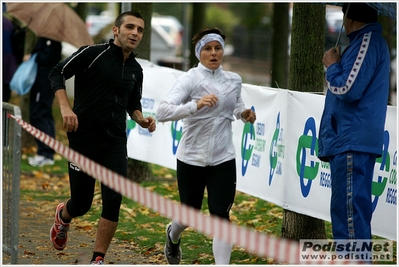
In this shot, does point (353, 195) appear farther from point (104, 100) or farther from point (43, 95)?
point (43, 95)

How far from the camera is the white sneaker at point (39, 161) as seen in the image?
45.9 ft

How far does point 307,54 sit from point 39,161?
280 inches

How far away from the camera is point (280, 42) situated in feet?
55.2

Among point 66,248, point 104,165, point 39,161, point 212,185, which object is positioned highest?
point 104,165

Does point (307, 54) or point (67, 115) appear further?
point (307, 54)

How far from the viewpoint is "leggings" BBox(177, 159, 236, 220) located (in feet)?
22.1

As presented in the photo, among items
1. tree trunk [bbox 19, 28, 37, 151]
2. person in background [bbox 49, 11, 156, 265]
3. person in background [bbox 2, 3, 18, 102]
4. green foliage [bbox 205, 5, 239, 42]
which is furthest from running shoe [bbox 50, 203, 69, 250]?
green foliage [bbox 205, 5, 239, 42]

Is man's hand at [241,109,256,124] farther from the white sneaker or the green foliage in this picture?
the green foliage

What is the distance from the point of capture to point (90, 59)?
6930mm

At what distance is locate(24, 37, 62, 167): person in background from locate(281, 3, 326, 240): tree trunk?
6353 mm

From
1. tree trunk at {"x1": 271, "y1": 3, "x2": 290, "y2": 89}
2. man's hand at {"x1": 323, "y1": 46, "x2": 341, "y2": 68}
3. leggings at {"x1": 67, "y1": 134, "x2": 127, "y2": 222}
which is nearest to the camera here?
man's hand at {"x1": 323, "y1": 46, "x2": 341, "y2": 68}

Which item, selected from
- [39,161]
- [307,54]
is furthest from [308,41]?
[39,161]

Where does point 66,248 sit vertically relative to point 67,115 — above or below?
below

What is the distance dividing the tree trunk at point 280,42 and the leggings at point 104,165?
31.5 ft
